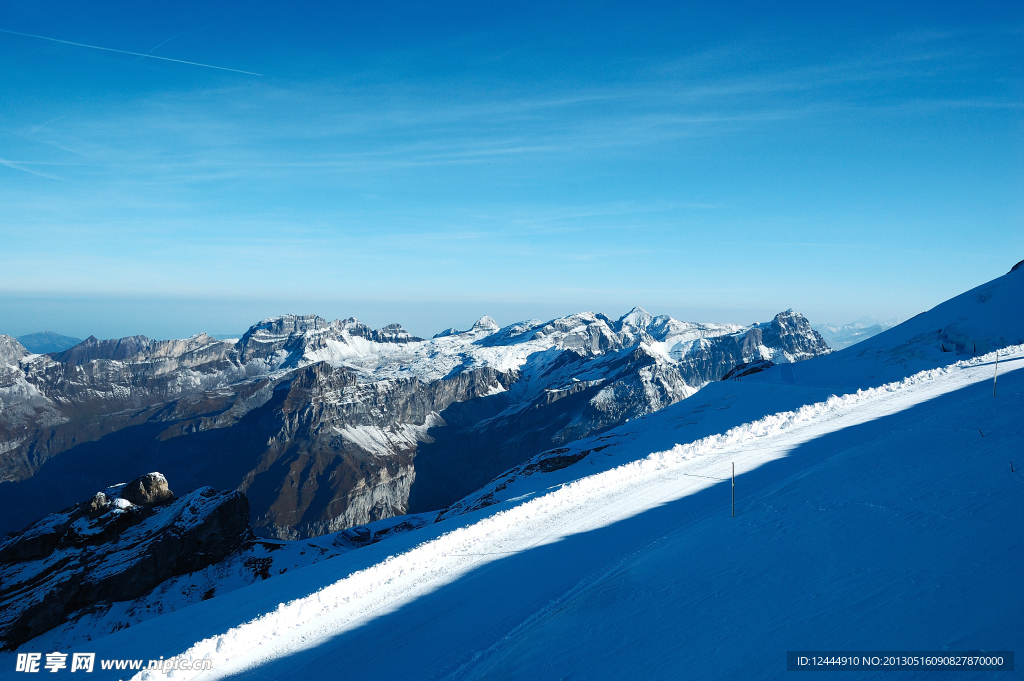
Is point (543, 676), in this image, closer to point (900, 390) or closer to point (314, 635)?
point (314, 635)

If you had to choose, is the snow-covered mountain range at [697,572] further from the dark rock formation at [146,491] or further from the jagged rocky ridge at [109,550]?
the dark rock formation at [146,491]

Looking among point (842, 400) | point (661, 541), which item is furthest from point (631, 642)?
point (842, 400)

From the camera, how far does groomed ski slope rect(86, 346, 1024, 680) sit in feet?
28.5

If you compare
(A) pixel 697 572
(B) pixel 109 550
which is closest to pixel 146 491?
(B) pixel 109 550

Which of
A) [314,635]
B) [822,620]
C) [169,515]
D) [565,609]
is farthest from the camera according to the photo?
[169,515]

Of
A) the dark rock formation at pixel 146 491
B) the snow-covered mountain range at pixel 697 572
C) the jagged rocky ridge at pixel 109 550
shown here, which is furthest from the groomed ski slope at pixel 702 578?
the dark rock formation at pixel 146 491

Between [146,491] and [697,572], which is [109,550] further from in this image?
[697,572]

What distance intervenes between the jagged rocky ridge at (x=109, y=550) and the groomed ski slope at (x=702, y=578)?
93.6 feet

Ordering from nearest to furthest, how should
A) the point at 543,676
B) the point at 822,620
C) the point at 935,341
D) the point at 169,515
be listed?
the point at 822,620 → the point at 543,676 → the point at 935,341 → the point at 169,515

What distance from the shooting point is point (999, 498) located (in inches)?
438

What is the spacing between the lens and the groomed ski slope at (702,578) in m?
8.68

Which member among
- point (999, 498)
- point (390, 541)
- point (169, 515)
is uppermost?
point (999, 498)

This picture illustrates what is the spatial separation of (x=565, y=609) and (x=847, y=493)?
8536 millimetres

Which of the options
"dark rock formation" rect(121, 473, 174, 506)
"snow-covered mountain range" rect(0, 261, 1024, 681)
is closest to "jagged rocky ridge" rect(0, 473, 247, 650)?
"dark rock formation" rect(121, 473, 174, 506)
